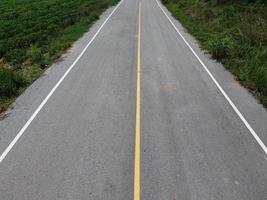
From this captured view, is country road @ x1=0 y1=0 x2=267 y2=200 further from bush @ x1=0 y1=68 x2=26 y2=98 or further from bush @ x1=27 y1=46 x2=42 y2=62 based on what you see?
bush @ x1=27 y1=46 x2=42 y2=62

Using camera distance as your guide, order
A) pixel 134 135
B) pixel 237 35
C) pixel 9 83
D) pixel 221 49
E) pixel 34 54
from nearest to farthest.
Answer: pixel 134 135, pixel 9 83, pixel 221 49, pixel 34 54, pixel 237 35

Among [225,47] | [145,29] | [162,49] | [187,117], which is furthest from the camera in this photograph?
[145,29]

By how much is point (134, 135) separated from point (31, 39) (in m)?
15.4

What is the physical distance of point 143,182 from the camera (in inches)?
285

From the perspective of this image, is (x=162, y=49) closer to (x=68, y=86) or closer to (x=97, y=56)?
(x=97, y=56)

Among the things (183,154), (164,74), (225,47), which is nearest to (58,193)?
(183,154)

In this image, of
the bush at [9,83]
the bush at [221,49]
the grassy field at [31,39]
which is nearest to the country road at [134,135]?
the bush at [9,83]

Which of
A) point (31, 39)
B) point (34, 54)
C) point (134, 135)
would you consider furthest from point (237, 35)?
point (31, 39)

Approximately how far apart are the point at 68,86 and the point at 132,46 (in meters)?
7.63

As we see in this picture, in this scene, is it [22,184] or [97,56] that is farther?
[97,56]

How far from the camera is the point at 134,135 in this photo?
923 centimetres

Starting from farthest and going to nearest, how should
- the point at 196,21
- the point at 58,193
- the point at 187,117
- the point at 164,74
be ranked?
the point at 196,21 → the point at 164,74 → the point at 187,117 → the point at 58,193

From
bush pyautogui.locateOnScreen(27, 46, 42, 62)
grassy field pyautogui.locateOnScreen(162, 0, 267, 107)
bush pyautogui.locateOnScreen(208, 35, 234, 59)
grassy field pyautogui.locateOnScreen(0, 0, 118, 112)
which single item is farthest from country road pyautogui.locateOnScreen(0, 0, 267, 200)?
bush pyautogui.locateOnScreen(27, 46, 42, 62)

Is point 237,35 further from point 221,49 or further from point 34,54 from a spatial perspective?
point 34,54
